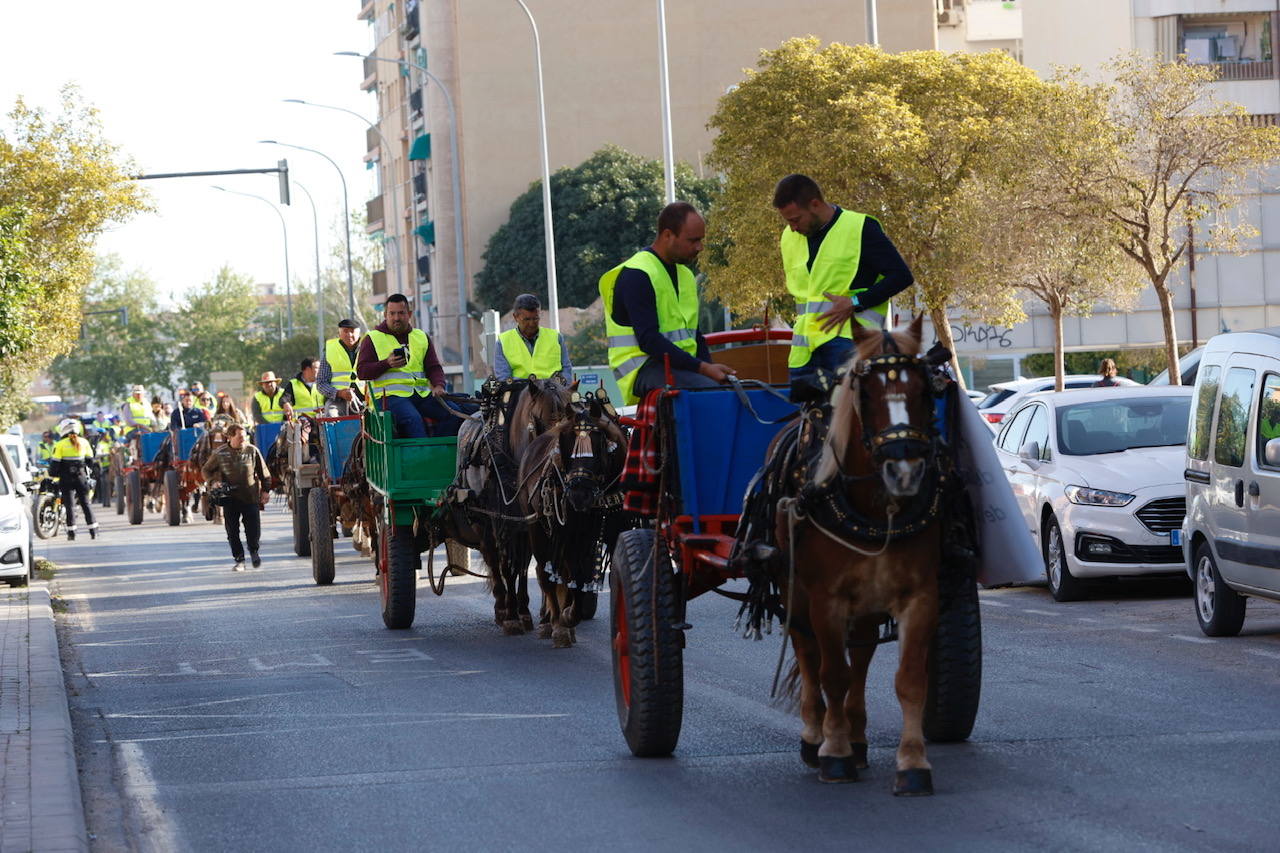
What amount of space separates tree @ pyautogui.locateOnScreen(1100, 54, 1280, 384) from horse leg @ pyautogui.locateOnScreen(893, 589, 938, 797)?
2432 centimetres

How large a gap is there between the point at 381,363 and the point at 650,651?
7.48 m

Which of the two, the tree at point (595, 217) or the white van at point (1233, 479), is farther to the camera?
the tree at point (595, 217)

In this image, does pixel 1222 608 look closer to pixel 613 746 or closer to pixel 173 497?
pixel 613 746

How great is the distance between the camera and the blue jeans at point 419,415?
50.9 feet

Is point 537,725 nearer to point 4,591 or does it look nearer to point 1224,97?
point 4,591

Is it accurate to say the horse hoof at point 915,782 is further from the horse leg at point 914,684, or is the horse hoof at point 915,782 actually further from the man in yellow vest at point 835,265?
the man in yellow vest at point 835,265

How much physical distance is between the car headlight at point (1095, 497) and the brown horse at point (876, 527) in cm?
789

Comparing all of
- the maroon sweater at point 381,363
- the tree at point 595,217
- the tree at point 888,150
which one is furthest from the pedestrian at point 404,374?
the tree at point 595,217

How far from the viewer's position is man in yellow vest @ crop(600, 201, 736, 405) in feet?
30.7

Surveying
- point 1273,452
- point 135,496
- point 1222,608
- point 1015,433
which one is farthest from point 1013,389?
point 1273,452

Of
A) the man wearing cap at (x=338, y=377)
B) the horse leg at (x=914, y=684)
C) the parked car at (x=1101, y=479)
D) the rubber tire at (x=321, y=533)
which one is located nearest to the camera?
the horse leg at (x=914, y=684)

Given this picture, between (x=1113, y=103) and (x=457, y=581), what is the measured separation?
1928 cm

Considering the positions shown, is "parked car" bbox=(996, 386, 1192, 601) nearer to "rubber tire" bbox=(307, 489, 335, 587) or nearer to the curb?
"rubber tire" bbox=(307, 489, 335, 587)

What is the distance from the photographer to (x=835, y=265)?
8.61 metres
